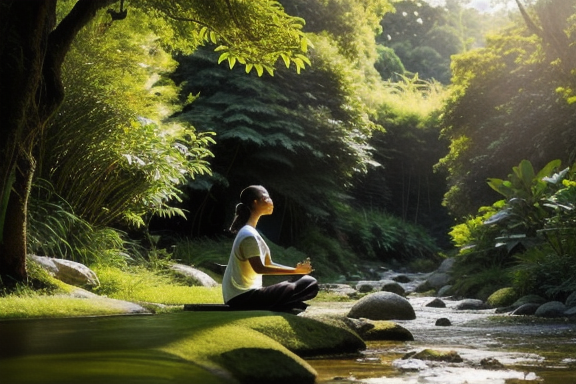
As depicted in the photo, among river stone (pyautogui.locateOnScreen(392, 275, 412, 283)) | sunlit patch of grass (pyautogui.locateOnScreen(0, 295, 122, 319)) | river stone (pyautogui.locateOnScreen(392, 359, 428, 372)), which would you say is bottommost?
river stone (pyautogui.locateOnScreen(392, 275, 412, 283))

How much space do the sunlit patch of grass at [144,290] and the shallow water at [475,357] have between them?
245cm

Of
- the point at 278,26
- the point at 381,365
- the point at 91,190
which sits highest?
the point at 278,26

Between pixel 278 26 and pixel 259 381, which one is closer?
pixel 259 381

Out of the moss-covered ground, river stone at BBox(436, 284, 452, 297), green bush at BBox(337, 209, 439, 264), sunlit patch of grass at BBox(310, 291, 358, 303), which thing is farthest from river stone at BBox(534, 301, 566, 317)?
green bush at BBox(337, 209, 439, 264)

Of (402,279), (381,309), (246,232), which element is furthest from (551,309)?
(402,279)

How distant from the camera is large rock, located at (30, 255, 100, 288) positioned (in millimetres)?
7930

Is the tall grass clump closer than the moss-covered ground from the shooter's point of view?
No

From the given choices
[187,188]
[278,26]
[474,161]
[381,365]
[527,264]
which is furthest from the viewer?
[474,161]

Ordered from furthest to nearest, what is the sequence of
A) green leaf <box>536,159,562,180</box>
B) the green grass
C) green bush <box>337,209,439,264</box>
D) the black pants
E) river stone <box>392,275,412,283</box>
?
green bush <box>337,209,439,264</box>, river stone <box>392,275,412,283</box>, green leaf <box>536,159,562,180</box>, the green grass, the black pants

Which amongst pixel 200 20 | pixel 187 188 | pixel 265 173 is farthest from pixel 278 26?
pixel 265 173

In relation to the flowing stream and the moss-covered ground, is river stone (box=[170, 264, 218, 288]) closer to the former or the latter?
the flowing stream

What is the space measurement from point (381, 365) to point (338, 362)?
0.93ft

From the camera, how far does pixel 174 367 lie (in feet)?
11.8

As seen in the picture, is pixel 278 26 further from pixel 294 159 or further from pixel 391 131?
pixel 391 131
